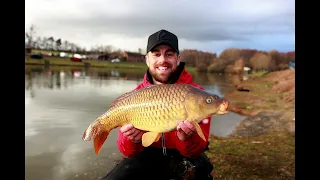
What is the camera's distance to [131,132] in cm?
200

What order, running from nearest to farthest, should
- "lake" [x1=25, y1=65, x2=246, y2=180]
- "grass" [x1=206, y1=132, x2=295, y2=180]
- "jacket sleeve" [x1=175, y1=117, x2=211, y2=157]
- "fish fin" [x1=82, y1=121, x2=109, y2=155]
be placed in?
1. "fish fin" [x1=82, y1=121, x2=109, y2=155]
2. "jacket sleeve" [x1=175, y1=117, x2=211, y2=157]
3. "grass" [x1=206, y1=132, x2=295, y2=180]
4. "lake" [x1=25, y1=65, x2=246, y2=180]

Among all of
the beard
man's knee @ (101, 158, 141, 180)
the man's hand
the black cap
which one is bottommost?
man's knee @ (101, 158, 141, 180)

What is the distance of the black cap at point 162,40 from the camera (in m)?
2.33

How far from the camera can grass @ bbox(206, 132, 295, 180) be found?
344 centimetres

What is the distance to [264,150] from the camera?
4598 millimetres

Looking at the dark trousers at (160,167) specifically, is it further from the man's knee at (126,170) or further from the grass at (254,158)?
the grass at (254,158)

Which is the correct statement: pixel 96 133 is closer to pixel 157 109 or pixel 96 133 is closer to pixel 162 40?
pixel 157 109

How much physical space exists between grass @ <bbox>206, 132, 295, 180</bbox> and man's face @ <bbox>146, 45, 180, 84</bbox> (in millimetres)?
1645

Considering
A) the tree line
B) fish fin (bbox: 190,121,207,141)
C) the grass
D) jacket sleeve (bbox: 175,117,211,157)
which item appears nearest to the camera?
fish fin (bbox: 190,121,207,141)

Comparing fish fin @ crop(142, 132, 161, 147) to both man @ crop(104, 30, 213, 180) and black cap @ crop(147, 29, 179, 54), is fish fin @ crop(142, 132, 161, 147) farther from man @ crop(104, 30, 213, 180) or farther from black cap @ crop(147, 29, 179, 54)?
black cap @ crop(147, 29, 179, 54)

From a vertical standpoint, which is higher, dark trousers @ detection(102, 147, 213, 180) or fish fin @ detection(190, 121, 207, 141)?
fish fin @ detection(190, 121, 207, 141)

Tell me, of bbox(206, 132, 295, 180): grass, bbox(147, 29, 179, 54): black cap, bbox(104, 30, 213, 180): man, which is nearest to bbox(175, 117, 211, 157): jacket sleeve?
bbox(104, 30, 213, 180): man
